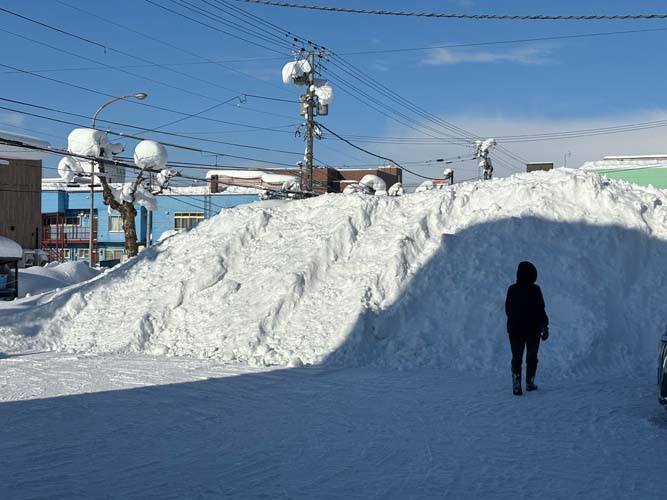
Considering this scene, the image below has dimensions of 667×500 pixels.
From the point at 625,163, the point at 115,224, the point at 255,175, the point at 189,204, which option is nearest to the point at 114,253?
the point at 115,224

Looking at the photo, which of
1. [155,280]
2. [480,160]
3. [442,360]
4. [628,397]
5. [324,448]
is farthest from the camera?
[480,160]

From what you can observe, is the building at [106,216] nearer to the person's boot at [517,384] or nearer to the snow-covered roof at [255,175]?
the snow-covered roof at [255,175]

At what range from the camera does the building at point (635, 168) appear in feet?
121

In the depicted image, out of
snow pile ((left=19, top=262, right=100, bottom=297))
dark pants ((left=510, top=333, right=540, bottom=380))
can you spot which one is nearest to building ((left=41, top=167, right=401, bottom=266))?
snow pile ((left=19, top=262, right=100, bottom=297))

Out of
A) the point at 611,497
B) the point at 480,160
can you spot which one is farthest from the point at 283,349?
the point at 480,160

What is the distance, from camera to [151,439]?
23.2 feet

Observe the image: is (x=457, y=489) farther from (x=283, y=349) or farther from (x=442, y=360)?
(x=283, y=349)

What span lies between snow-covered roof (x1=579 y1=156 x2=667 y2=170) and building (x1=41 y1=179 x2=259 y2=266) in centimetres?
2541

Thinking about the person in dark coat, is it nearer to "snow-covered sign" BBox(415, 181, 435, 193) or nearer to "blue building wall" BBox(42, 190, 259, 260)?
"snow-covered sign" BBox(415, 181, 435, 193)

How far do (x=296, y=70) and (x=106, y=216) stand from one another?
30696 mm

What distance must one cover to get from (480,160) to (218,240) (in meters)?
34.9

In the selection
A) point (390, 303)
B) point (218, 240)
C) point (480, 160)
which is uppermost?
point (480, 160)

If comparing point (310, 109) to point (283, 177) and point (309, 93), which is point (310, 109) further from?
point (283, 177)

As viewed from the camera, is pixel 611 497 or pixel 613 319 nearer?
pixel 611 497
